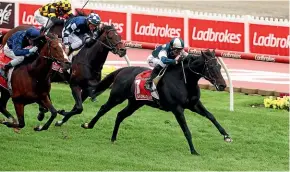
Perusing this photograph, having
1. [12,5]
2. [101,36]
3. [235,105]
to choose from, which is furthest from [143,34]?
[101,36]

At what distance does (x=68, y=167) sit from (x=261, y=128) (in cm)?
440

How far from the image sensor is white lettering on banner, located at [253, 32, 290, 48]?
24000 millimetres

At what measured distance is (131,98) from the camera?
16.2m

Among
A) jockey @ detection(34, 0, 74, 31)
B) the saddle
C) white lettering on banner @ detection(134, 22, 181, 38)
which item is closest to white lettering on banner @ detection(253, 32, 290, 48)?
white lettering on banner @ detection(134, 22, 181, 38)

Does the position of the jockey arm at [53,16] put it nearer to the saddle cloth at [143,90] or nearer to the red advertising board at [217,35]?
the saddle cloth at [143,90]

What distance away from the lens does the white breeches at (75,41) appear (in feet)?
58.5

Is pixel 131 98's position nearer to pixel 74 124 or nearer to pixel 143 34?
pixel 74 124

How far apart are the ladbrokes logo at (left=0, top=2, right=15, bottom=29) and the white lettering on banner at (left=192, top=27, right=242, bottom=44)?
16.1ft

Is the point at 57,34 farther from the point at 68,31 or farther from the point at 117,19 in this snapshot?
the point at 117,19

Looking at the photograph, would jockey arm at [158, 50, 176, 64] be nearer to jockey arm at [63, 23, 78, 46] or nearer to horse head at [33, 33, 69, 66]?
horse head at [33, 33, 69, 66]

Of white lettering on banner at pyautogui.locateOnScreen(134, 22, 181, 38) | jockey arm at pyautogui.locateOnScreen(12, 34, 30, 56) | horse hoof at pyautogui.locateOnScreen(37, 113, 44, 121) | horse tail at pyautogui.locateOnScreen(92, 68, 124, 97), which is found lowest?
white lettering on banner at pyautogui.locateOnScreen(134, 22, 181, 38)

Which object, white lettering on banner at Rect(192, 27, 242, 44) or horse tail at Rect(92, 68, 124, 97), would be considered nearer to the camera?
horse tail at Rect(92, 68, 124, 97)

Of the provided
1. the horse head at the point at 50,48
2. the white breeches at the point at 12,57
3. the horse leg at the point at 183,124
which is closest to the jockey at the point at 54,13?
the white breeches at the point at 12,57

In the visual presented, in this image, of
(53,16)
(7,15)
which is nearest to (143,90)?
(53,16)
